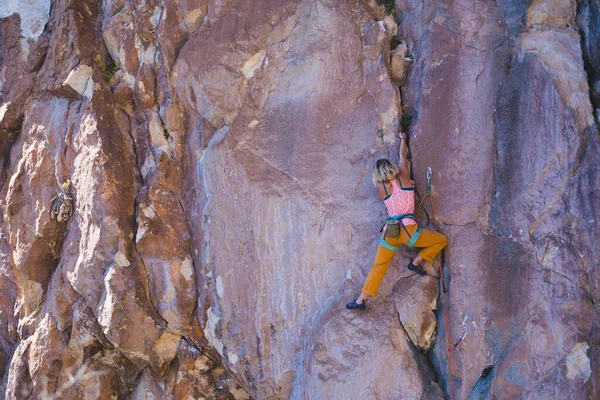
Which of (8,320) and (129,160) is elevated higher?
(129,160)

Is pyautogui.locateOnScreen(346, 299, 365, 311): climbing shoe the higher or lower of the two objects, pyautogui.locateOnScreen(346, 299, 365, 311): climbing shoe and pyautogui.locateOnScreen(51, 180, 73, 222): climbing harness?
the lower

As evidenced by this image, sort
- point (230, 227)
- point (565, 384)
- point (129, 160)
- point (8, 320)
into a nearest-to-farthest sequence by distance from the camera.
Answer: point (565, 384) < point (230, 227) < point (129, 160) < point (8, 320)

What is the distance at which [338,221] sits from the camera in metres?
6.68

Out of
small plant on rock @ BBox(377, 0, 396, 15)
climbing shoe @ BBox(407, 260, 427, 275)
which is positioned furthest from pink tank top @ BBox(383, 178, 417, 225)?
small plant on rock @ BBox(377, 0, 396, 15)

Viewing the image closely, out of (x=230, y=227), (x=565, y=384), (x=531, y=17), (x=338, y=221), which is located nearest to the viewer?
(x=565, y=384)

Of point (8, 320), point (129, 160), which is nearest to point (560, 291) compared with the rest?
point (129, 160)

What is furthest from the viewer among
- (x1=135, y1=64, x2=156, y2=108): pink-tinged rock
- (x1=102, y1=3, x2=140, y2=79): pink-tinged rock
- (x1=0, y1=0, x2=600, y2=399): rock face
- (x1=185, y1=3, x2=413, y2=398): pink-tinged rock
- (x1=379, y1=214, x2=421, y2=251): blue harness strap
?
(x1=102, y1=3, x2=140, y2=79): pink-tinged rock

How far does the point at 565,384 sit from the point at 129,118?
5.72m

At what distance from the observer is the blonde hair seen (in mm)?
6105

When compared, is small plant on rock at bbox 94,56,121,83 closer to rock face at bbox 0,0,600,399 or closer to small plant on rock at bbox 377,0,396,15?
rock face at bbox 0,0,600,399

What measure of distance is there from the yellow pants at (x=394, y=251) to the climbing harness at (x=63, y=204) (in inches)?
165

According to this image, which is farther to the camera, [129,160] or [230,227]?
[129,160]

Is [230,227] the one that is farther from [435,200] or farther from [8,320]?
[8,320]

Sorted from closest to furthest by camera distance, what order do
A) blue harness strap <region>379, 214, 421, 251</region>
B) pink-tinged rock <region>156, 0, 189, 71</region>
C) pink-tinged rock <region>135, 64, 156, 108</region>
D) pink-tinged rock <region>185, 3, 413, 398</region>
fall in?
1. blue harness strap <region>379, 214, 421, 251</region>
2. pink-tinged rock <region>185, 3, 413, 398</region>
3. pink-tinged rock <region>156, 0, 189, 71</region>
4. pink-tinged rock <region>135, 64, 156, 108</region>
